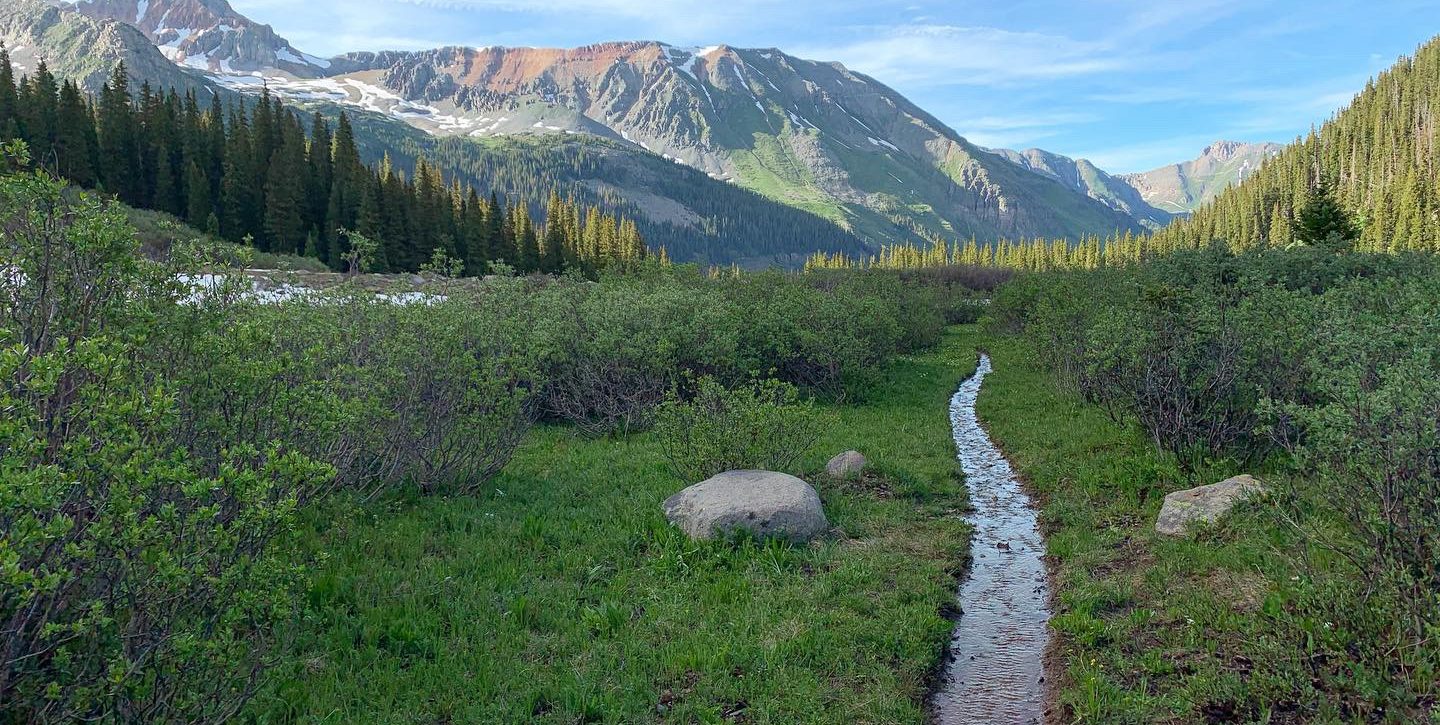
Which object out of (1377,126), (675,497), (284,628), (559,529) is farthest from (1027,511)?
(1377,126)

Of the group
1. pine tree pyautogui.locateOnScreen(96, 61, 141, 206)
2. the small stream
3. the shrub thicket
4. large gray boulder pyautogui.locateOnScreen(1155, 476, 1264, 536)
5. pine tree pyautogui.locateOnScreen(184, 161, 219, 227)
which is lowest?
the small stream

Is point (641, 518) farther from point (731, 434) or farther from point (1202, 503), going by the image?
point (1202, 503)

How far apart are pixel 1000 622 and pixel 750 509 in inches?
153

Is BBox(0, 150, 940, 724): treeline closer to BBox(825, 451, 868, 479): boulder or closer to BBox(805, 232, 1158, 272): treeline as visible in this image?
BBox(825, 451, 868, 479): boulder

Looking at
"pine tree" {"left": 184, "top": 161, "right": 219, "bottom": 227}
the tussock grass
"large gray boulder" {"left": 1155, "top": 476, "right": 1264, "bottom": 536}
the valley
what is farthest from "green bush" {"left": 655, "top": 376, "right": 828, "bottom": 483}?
"pine tree" {"left": 184, "top": 161, "right": 219, "bottom": 227}

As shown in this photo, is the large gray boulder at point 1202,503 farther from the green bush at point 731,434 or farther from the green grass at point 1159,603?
the green bush at point 731,434

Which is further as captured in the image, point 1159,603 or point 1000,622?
point 1000,622

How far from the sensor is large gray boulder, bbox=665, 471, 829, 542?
1162cm

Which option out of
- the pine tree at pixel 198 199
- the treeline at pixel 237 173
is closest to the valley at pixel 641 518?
the treeline at pixel 237 173

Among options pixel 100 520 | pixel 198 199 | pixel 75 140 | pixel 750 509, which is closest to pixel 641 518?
pixel 750 509

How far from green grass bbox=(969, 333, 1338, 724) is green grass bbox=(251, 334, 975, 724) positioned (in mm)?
1626

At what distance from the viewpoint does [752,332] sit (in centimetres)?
2453

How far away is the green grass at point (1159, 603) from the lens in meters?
7.15

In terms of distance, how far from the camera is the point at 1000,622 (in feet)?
32.2
